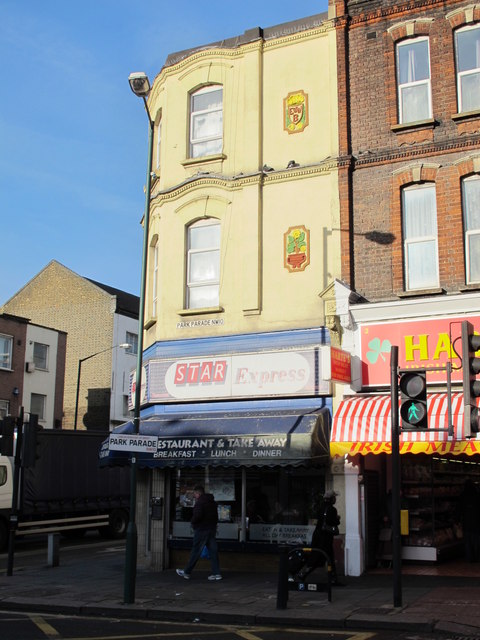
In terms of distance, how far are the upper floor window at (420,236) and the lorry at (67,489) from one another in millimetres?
11998

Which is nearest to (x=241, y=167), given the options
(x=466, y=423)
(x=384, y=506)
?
(x=384, y=506)

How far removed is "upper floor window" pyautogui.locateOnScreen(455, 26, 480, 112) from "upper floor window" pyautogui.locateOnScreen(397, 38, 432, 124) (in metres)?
0.67

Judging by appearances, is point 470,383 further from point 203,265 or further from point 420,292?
point 203,265

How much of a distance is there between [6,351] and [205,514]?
90.7ft

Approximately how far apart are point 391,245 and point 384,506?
556cm

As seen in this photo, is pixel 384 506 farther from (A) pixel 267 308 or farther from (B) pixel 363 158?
(B) pixel 363 158

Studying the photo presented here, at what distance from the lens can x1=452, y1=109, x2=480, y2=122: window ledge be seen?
51.4ft

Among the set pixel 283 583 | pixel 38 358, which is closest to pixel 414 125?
pixel 283 583

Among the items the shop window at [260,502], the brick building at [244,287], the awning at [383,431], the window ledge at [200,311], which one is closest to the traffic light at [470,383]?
the awning at [383,431]

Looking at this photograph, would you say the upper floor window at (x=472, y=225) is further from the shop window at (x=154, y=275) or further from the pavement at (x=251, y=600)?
the shop window at (x=154, y=275)

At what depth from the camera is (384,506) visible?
16.5m

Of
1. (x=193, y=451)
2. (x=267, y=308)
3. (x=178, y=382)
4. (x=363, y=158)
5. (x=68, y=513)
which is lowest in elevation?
(x=68, y=513)

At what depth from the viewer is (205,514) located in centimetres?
1494

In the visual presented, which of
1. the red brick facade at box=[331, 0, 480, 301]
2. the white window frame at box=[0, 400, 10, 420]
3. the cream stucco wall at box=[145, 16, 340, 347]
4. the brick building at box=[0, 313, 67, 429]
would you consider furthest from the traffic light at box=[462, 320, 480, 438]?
the white window frame at box=[0, 400, 10, 420]
